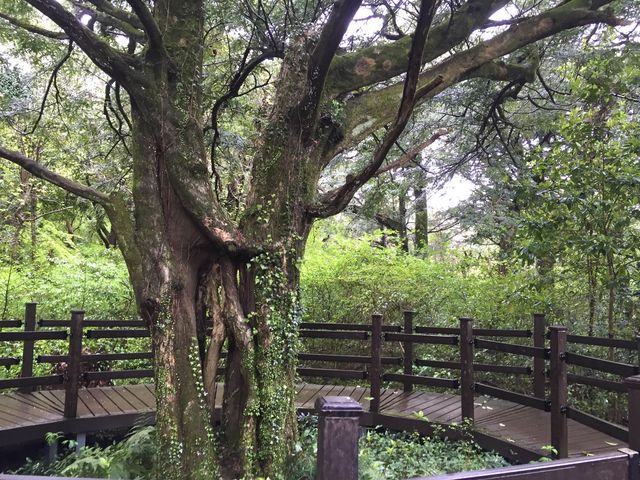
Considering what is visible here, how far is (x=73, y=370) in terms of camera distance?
587 centimetres

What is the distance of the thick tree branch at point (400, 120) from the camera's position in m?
3.26

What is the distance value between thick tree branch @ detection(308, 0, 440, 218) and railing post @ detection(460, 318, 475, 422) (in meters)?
2.45

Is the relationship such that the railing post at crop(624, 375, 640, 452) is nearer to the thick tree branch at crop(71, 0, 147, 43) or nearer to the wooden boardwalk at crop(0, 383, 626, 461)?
the wooden boardwalk at crop(0, 383, 626, 461)

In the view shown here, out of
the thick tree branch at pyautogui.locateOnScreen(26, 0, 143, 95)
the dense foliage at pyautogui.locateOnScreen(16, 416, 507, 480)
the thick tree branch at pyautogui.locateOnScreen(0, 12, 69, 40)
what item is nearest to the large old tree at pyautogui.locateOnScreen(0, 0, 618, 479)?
the thick tree branch at pyautogui.locateOnScreen(26, 0, 143, 95)

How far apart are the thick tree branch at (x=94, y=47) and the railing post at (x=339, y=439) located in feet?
12.9

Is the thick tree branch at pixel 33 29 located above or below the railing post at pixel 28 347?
above

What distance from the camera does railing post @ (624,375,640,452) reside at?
2051mm

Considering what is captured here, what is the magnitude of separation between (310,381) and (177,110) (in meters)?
5.80

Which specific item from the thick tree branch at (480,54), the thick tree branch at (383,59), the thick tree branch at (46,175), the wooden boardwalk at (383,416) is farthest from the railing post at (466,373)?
the thick tree branch at (46,175)

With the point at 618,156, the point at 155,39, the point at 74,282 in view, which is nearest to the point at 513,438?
the point at 618,156

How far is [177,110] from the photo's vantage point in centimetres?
455

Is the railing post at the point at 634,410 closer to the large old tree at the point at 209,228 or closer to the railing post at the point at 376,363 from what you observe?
the large old tree at the point at 209,228

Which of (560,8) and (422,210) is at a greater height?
(560,8)

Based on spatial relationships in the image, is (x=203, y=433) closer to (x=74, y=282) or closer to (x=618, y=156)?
(x=618, y=156)
